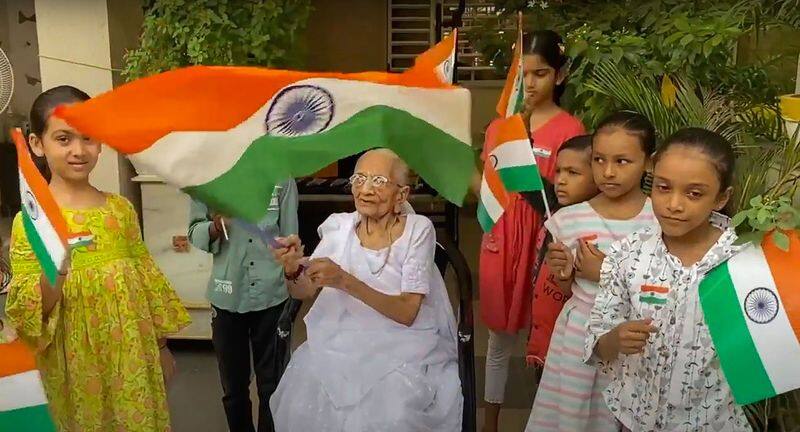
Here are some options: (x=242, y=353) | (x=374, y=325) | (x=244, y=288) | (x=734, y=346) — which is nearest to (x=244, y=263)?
(x=244, y=288)

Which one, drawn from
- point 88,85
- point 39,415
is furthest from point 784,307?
point 88,85

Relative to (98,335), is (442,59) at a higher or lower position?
higher

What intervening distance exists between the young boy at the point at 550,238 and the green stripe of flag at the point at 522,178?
267 mm

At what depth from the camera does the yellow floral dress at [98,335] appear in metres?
1.95

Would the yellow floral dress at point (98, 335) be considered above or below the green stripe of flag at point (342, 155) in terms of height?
below

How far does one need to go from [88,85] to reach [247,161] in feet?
6.95

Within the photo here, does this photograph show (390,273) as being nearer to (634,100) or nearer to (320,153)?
(320,153)

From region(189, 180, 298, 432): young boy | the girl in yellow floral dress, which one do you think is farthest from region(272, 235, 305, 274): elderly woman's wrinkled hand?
region(189, 180, 298, 432): young boy

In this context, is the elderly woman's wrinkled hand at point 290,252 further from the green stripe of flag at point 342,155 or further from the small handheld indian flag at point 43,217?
the small handheld indian flag at point 43,217

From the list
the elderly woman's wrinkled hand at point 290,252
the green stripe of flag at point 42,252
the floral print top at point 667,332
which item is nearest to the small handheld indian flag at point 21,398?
the green stripe of flag at point 42,252

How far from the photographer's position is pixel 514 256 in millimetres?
2648

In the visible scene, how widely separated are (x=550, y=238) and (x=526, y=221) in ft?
1.03

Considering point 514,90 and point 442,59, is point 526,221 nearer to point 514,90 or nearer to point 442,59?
point 514,90

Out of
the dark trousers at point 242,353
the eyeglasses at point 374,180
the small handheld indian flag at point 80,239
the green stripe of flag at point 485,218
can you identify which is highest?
the eyeglasses at point 374,180
